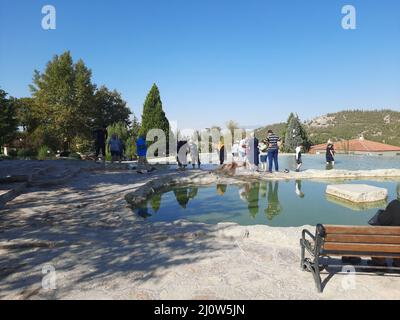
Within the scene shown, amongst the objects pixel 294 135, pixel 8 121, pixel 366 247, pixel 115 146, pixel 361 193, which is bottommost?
pixel 361 193

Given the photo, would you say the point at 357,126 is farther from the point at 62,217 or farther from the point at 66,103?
the point at 62,217

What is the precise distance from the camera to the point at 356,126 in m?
83.3

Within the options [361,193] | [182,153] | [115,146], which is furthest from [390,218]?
[115,146]

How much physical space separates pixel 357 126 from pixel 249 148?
80.8 metres

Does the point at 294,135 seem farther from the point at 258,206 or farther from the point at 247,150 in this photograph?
the point at 258,206

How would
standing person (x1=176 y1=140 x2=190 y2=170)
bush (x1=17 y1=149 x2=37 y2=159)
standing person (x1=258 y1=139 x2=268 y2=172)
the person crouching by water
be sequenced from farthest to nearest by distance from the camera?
bush (x1=17 y1=149 x2=37 y2=159)
the person crouching by water
standing person (x1=258 y1=139 x2=268 y2=172)
standing person (x1=176 y1=140 x2=190 y2=170)

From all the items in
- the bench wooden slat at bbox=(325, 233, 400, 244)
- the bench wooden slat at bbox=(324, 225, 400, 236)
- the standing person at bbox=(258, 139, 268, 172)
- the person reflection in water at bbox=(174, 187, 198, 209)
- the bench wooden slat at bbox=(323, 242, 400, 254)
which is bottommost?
the person reflection in water at bbox=(174, 187, 198, 209)

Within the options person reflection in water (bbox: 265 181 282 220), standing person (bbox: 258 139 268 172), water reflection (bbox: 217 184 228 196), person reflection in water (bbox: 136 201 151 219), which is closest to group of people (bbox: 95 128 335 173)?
standing person (bbox: 258 139 268 172)

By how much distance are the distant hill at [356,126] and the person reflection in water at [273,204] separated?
5465 centimetres

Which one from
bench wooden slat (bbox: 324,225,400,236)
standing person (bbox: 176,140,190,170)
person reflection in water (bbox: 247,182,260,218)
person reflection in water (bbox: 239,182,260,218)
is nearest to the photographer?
bench wooden slat (bbox: 324,225,400,236)

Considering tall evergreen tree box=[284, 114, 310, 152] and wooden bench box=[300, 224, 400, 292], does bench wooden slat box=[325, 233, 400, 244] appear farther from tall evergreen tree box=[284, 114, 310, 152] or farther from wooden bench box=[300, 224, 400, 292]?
tall evergreen tree box=[284, 114, 310, 152]

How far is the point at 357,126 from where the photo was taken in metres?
83.0

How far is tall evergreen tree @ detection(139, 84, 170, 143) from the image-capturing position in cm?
2841

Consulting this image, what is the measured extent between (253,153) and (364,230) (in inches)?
405
